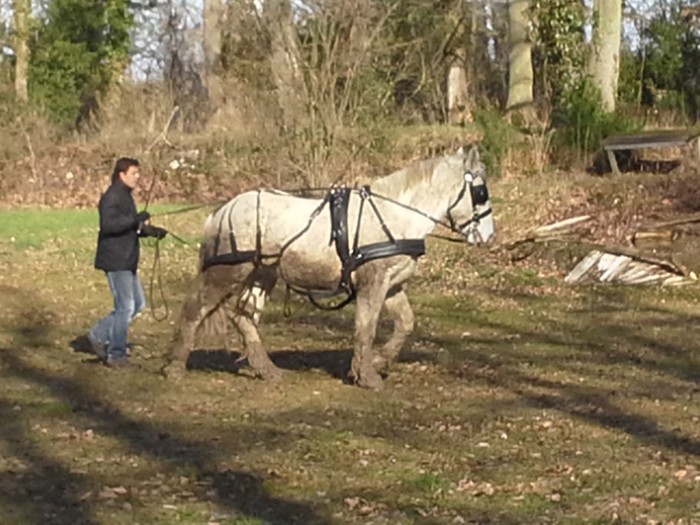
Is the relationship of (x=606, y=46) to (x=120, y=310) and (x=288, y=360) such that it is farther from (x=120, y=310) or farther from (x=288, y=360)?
(x=120, y=310)

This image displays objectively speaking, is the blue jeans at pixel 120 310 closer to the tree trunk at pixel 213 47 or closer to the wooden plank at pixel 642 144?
the wooden plank at pixel 642 144

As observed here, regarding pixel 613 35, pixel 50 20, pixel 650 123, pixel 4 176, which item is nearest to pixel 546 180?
pixel 613 35

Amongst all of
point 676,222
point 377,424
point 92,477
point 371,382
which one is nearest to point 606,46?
point 676,222

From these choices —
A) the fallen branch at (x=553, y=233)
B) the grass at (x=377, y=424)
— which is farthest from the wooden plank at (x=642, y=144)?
the grass at (x=377, y=424)

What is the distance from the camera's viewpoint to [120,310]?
13758 mm

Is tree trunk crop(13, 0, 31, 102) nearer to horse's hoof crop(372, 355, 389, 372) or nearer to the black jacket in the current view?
the black jacket

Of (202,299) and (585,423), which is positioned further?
(202,299)

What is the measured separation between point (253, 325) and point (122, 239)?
151 centimetres

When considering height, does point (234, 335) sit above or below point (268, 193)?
below

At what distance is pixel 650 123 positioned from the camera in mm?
37281

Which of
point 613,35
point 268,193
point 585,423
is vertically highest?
point 613,35

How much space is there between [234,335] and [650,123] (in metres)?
25.6

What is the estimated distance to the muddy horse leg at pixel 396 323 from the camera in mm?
13172

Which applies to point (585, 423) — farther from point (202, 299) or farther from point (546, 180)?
point (546, 180)
